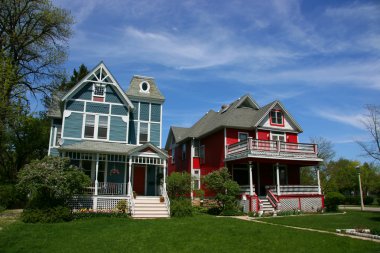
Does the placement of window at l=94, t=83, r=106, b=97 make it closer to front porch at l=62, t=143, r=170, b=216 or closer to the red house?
front porch at l=62, t=143, r=170, b=216

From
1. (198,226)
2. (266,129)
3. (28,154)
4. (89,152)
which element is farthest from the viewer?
(28,154)

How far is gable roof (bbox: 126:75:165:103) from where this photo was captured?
25.0 m

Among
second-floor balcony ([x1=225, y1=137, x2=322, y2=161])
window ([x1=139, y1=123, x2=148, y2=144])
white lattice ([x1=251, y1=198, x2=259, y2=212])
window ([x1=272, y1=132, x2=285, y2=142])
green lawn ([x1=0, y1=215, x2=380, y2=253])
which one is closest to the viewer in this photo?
green lawn ([x1=0, y1=215, x2=380, y2=253])

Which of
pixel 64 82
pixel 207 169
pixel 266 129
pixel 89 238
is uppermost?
pixel 64 82

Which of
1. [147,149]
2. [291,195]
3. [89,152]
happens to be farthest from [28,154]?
[291,195]

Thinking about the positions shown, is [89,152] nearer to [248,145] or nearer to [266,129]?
[248,145]

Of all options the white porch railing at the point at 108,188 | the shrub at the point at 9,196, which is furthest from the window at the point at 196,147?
the shrub at the point at 9,196

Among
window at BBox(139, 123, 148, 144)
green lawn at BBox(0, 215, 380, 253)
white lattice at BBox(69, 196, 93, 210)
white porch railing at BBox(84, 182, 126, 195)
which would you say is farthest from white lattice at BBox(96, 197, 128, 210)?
window at BBox(139, 123, 148, 144)

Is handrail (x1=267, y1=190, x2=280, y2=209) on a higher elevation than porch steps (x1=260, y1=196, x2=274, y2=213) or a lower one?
higher

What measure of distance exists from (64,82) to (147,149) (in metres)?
11.9

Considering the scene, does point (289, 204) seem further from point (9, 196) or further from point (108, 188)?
point (9, 196)

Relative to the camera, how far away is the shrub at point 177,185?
21266 mm

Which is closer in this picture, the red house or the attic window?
the red house

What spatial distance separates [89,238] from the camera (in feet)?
37.2
